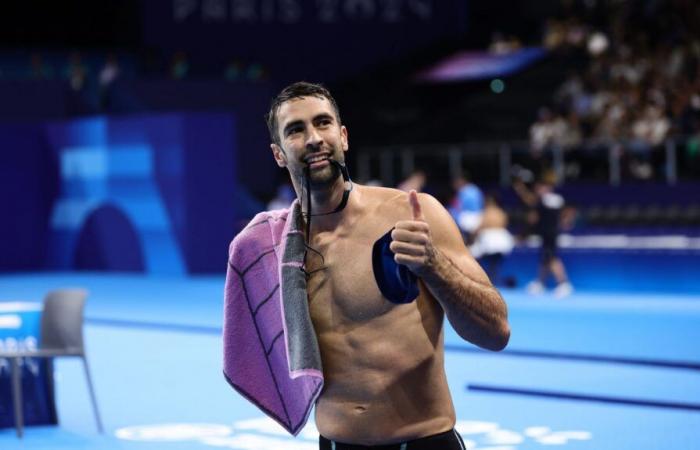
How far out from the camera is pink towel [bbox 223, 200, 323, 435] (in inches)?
152

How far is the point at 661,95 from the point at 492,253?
16.2 ft

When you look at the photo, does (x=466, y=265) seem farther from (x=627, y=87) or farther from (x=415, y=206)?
(x=627, y=87)

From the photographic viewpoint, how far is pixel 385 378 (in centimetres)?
393

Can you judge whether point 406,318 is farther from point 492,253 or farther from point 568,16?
point 568,16

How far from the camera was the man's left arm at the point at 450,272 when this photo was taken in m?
3.38

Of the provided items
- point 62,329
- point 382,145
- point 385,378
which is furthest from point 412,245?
point 382,145

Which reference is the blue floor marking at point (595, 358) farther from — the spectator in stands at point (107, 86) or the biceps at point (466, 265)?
the spectator in stands at point (107, 86)

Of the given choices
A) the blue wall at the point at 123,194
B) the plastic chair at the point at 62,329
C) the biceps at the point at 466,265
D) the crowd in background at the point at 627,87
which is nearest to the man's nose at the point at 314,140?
the biceps at the point at 466,265

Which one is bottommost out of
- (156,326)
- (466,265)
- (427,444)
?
(156,326)

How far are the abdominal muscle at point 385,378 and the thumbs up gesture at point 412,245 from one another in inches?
21.5

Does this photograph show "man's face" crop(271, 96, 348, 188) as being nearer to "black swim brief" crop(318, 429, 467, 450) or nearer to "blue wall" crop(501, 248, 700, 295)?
"black swim brief" crop(318, 429, 467, 450)

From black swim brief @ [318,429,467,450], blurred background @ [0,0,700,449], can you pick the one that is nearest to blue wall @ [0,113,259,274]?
blurred background @ [0,0,700,449]

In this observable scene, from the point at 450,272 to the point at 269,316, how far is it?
675mm

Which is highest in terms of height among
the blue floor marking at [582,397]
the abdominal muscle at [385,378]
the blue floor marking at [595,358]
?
the abdominal muscle at [385,378]
